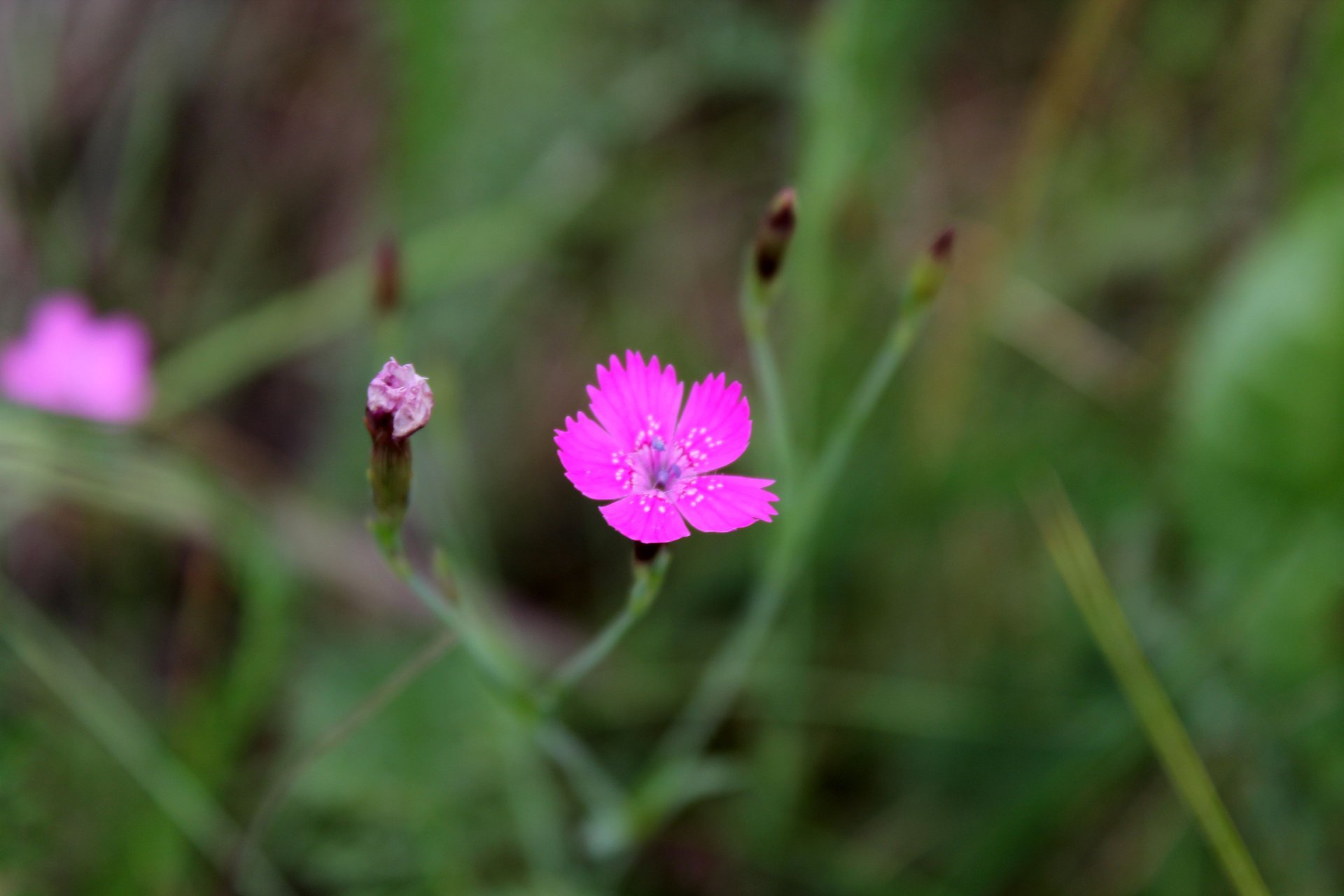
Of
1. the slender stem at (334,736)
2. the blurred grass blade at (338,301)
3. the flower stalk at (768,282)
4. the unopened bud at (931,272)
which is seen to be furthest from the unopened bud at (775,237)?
the blurred grass blade at (338,301)

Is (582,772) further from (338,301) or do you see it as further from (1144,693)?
(338,301)

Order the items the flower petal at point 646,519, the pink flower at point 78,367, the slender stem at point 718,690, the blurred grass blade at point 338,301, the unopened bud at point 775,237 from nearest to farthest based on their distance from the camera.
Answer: the flower petal at point 646,519 < the unopened bud at point 775,237 < the slender stem at point 718,690 < the pink flower at point 78,367 < the blurred grass blade at point 338,301

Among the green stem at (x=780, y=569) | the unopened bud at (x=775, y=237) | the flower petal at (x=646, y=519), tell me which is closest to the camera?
the flower petal at (x=646, y=519)

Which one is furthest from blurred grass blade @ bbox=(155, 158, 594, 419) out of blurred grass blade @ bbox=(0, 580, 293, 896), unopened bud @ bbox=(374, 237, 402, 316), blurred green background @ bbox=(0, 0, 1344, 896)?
unopened bud @ bbox=(374, 237, 402, 316)

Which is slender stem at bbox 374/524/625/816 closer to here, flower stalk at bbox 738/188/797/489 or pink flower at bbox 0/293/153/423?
flower stalk at bbox 738/188/797/489

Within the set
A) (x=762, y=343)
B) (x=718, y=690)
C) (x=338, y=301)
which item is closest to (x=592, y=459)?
(x=762, y=343)

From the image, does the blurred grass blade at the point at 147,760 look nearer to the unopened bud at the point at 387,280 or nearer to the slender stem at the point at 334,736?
the slender stem at the point at 334,736
